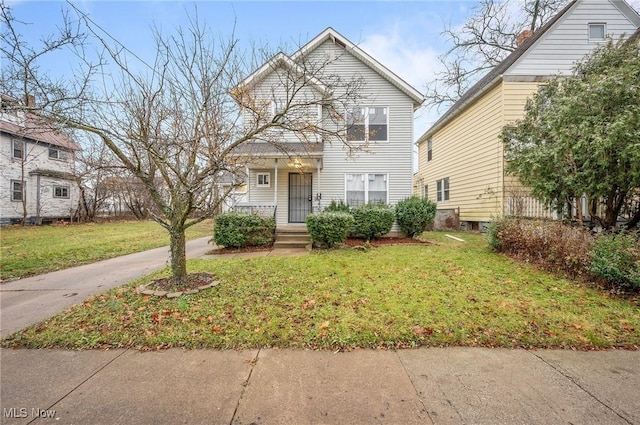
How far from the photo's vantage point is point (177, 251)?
482cm

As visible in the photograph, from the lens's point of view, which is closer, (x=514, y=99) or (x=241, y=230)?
(x=241, y=230)

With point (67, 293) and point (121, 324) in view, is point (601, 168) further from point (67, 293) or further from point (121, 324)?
point (67, 293)

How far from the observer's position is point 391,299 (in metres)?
4.28

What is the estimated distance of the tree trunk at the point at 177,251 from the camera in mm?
4805

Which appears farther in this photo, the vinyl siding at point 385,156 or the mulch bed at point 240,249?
the vinyl siding at point 385,156

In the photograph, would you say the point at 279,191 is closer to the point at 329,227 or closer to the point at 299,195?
the point at 299,195

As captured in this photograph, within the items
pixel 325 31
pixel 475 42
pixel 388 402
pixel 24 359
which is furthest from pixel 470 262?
pixel 475 42

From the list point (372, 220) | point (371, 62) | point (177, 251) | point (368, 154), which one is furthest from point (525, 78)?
point (177, 251)

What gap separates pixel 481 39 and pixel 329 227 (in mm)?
18612

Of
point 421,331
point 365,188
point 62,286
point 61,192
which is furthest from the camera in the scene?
point 61,192

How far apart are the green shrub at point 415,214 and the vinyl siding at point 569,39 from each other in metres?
6.46

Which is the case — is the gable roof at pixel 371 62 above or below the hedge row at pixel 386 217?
above

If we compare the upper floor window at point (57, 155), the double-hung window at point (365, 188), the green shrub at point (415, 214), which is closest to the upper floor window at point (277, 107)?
the double-hung window at point (365, 188)

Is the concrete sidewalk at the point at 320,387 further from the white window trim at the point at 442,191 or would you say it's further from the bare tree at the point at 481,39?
the bare tree at the point at 481,39
